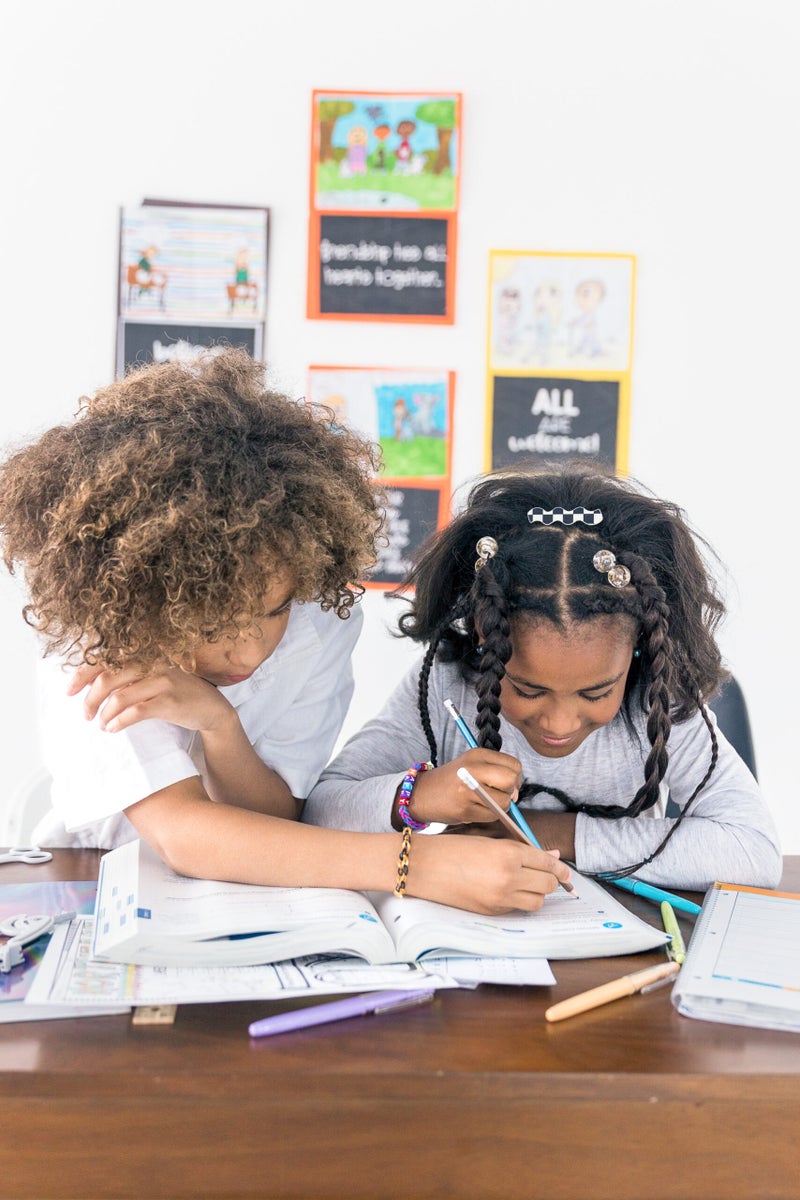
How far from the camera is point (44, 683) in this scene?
1077mm

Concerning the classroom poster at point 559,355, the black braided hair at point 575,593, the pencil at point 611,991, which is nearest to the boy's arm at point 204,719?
the black braided hair at point 575,593

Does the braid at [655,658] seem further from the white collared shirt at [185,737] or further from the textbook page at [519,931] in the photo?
the white collared shirt at [185,737]

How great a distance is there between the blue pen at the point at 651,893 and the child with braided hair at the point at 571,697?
2 centimetres

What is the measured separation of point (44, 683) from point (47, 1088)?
0.53m

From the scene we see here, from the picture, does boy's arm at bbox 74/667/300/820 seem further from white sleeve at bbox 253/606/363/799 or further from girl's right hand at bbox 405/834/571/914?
girl's right hand at bbox 405/834/571/914

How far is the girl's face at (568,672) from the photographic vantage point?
1079mm

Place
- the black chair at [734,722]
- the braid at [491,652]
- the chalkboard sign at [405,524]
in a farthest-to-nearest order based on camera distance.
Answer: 1. the chalkboard sign at [405,524]
2. the black chair at [734,722]
3. the braid at [491,652]

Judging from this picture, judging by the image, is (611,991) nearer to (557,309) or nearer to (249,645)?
(249,645)

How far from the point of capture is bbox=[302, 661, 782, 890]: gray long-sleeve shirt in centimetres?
103


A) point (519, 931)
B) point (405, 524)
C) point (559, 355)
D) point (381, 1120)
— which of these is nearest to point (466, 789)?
point (519, 931)

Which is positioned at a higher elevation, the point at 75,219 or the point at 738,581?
the point at 75,219

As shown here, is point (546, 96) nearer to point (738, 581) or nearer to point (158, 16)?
point (158, 16)

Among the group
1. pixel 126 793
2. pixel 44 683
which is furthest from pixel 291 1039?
pixel 44 683

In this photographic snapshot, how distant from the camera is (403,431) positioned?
81.7 inches
